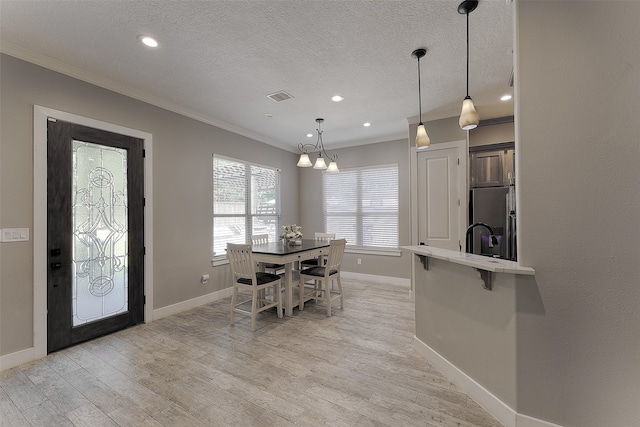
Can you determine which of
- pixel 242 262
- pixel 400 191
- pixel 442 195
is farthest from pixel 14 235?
pixel 400 191

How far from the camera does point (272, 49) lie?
240 centimetres

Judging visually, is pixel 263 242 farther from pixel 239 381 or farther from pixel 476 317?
pixel 476 317

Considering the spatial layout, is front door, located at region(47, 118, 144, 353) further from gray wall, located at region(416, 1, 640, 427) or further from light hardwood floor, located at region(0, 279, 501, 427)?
gray wall, located at region(416, 1, 640, 427)

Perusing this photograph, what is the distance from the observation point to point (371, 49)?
241cm

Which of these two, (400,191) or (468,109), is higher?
(468,109)

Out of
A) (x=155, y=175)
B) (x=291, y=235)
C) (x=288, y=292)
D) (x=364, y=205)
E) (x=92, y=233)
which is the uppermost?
(x=155, y=175)

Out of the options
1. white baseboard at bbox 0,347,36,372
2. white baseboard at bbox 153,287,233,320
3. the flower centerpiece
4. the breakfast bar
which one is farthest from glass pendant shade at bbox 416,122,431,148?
white baseboard at bbox 0,347,36,372

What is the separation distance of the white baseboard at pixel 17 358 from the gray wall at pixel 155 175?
5cm

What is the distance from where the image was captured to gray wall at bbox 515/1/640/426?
1413 millimetres

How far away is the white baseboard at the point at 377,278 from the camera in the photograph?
504 cm

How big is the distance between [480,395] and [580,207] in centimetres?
143

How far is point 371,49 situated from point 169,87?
2441mm

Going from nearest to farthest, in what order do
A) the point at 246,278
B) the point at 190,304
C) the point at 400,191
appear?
the point at 246,278 < the point at 190,304 < the point at 400,191

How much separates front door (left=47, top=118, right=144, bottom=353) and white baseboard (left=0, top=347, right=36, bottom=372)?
14 cm
